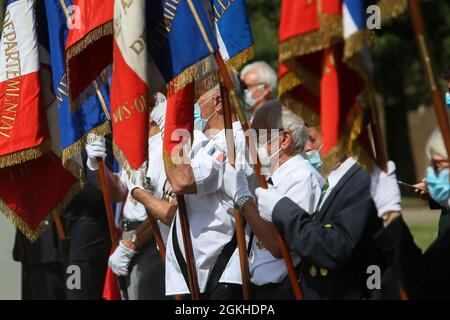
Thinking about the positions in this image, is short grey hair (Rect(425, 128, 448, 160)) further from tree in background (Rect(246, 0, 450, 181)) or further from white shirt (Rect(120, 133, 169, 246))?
tree in background (Rect(246, 0, 450, 181))

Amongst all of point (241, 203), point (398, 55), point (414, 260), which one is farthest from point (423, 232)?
point (414, 260)

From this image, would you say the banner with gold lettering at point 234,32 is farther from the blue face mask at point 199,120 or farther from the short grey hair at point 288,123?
the short grey hair at point 288,123

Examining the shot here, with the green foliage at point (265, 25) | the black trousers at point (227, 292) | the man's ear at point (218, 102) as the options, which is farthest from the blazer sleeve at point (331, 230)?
the green foliage at point (265, 25)

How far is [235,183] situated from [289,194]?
387mm

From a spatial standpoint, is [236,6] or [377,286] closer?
[377,286]

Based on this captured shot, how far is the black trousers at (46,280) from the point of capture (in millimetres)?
9914

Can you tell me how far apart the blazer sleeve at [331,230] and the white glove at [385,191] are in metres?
0.20

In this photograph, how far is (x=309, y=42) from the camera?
5551mm

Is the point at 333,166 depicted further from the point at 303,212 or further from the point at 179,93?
the point at 179,93

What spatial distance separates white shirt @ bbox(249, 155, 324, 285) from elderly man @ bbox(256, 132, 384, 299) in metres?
0.29

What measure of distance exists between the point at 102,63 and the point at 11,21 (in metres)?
0.82

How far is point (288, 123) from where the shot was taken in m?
6.59
